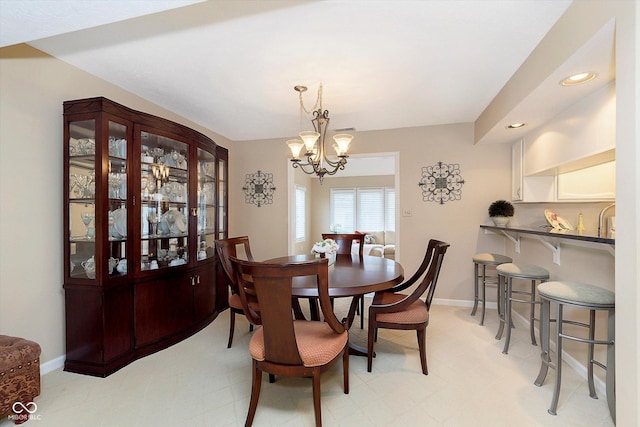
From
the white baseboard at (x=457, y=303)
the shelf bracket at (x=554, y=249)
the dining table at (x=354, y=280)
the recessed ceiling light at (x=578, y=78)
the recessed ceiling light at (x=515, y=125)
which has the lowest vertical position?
the white baseboard at (x=457, y=303)

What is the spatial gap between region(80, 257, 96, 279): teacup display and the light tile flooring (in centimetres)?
74

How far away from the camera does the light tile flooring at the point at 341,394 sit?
1.71 metres

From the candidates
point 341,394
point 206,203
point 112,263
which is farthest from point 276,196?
point 341,394

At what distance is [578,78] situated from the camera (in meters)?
1.89

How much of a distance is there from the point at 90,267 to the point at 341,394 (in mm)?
2087

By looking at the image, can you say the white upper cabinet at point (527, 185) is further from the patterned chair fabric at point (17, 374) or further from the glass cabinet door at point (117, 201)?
the patterned chair fabric at point (17, 374)

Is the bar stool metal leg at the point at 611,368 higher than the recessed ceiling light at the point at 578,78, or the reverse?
the recessed ceiling light at the point at 578,78

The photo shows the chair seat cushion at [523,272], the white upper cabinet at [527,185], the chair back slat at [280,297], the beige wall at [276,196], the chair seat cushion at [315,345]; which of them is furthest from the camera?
the white upper cabinet at [527,185]

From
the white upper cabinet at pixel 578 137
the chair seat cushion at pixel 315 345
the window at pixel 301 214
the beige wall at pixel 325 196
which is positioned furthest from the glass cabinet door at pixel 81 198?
the beige wall at pixel 325 196

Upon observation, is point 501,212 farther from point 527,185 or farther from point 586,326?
point 586,326

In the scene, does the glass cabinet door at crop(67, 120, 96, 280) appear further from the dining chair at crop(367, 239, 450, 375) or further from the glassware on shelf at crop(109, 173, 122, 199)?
the dining chair at crop(367, 239, 450, 375)

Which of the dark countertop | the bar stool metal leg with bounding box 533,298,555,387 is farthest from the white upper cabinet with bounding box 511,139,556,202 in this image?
the bar stool metal leg with bounding box 533,298,555,387

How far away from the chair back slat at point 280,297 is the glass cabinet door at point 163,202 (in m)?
1.47

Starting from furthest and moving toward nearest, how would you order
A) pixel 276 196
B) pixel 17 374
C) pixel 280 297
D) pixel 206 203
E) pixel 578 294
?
pixel 276 196 < pixel 206 203 < pixel 578 294 < pixel 17 374 < pixel 280 297
